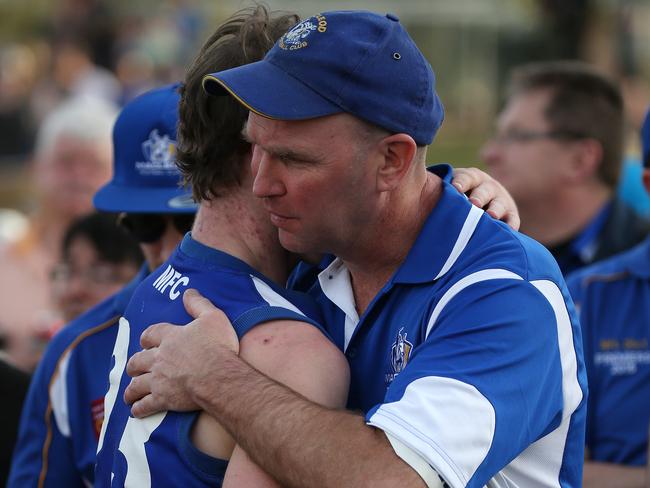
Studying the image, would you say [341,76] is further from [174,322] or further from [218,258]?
[174,322]

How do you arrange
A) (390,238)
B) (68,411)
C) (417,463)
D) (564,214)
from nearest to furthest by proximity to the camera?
(417,463) < (390,238) < (68,411) < (564,214)

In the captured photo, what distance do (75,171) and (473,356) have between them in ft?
15.3

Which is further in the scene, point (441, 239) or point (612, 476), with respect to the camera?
point (612, 476)

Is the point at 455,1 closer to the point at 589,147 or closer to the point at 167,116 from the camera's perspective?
the point at 589,147

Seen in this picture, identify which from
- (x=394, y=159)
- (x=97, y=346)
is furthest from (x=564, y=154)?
(x=394, y=159)

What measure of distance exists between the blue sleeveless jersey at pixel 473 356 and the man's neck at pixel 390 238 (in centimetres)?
5

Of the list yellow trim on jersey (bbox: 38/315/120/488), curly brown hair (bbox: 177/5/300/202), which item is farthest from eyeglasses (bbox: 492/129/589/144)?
curly brown hair (bbox: 177/5/300/202)

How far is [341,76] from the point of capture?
7.65ft

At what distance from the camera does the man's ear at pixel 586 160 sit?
18.5 ft

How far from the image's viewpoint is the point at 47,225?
6.76 meters

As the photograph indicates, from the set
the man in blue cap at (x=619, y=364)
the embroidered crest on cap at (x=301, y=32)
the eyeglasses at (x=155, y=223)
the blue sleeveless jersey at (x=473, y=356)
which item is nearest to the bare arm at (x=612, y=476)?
the man in blue cap at (x=619, y=364)

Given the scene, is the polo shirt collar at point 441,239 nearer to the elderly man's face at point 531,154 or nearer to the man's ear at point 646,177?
the man's ear at point 646,177

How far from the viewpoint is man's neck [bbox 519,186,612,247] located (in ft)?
18.1

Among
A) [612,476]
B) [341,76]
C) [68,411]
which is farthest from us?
[612,476]
